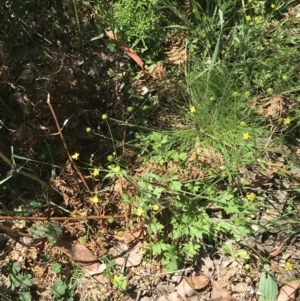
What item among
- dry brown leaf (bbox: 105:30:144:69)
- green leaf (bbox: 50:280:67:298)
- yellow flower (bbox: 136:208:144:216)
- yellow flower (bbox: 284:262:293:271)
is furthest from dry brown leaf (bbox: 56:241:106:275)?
dry brown leaf (bbox: 105:30:144:69)

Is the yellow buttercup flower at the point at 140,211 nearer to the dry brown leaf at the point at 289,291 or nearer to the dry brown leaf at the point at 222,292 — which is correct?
the dry brown leaf at the point at 222,292

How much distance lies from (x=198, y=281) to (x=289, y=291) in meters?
0.48

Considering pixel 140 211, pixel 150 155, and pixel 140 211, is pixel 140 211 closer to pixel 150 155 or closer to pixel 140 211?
pixel 140 211

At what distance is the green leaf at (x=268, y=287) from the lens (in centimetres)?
248

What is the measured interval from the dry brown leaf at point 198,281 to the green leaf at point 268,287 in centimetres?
28

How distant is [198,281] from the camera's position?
8.22 feet

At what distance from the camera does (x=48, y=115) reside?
243 centimetres

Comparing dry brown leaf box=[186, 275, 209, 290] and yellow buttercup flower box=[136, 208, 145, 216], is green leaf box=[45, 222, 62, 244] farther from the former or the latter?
dry brown leaf box=[186, 275, 209, 290]

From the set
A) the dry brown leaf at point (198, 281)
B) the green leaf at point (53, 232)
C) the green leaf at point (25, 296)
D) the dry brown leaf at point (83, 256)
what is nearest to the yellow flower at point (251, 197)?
the dry brown leaf at point (198, 281)

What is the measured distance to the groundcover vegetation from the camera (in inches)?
96.3

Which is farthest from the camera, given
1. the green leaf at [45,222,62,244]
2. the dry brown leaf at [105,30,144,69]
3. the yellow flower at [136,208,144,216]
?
the dry brown leaf at [105,30,144,69]

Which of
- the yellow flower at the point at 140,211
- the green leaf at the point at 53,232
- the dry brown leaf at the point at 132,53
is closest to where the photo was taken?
the yellow flower at the point at 140,211

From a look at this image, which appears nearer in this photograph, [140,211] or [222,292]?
[140,211]

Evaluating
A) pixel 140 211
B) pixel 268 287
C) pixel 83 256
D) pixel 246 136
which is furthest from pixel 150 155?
pixel 268 287
